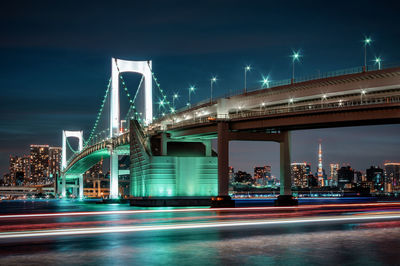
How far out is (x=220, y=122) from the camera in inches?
2297

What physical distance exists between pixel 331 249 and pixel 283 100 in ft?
129

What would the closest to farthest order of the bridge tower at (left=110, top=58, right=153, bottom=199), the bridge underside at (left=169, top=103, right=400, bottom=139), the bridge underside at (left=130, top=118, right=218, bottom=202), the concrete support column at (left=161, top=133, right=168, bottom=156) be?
the bridge underside at (left=169, top=103, right=400, bottom=139), the bridge underside at (left=130, top=118, right=218, bottom=202), the concrete support column at (left=161, top=133, right=168, bottom=156), the bridge tower at (left=110, top=58, right=153, bottom=199)

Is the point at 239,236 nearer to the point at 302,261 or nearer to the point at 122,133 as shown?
the point at 302,261

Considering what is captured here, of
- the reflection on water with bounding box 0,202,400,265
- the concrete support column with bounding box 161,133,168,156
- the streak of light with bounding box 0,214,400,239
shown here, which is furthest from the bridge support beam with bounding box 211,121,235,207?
the reflection on water with bounding box 0,202,400,265

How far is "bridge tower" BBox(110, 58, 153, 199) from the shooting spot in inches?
3516

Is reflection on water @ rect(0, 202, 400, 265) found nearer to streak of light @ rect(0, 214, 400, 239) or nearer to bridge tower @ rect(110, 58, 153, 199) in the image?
streak of light @ rect(0, 214, 400, 239)

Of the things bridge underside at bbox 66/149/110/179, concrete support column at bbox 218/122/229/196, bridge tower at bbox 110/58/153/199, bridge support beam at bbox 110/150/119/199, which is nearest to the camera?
concrete support column at bbox 218/122/229/196

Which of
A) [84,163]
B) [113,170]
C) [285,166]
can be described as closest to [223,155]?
[285,166]

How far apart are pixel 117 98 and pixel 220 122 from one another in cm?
4334

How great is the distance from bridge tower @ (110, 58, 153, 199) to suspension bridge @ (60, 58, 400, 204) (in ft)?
0.58

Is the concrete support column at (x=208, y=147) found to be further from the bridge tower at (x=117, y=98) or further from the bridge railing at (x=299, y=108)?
the bridge tower at (x=117, y=98)

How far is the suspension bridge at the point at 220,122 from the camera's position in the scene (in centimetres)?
4591

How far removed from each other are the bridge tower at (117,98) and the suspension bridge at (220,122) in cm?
18

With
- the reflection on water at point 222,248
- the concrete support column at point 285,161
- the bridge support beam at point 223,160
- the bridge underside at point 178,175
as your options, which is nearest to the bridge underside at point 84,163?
the bridge underside at point 178,175
